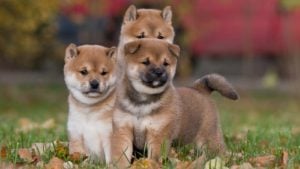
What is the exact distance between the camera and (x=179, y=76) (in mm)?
27234

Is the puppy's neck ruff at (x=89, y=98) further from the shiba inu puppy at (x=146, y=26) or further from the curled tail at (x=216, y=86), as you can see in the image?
the curled tail at (x=216, y=86)

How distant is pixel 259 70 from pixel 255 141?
73.1 ft

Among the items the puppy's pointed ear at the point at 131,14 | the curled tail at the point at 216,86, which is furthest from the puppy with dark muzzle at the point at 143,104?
the puppy's pointed ear at the point at 131,14

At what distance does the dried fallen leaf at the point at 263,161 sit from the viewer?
6.96m

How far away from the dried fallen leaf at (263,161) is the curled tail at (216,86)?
2.94 ft

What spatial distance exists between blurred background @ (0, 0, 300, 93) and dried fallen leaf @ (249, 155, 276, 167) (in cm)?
1545

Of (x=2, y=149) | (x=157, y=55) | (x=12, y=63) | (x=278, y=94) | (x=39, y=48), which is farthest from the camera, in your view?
(x=12, y=63)

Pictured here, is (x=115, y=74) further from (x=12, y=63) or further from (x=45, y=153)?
(x=12, y=63)

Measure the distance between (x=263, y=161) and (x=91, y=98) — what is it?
1.35 metres

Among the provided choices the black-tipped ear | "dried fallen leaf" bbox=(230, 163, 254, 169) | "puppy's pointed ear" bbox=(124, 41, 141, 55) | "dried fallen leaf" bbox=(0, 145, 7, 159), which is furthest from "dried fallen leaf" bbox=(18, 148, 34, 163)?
"dried fallen leaf" bbox=(230, 163, 254, 169)

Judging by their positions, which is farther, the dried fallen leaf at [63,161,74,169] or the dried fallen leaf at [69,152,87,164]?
the dried fallen leaf at [69,152,87,164]

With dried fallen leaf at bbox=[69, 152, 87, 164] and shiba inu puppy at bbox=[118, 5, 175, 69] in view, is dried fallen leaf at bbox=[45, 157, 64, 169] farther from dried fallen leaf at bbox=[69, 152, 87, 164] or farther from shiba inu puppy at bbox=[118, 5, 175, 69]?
shiba inu puppy at bbox=[118, 5, 175, 69]

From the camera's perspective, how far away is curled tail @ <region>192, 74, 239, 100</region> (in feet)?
25.9

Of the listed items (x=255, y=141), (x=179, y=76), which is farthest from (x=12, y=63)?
(x=255, y=141)
